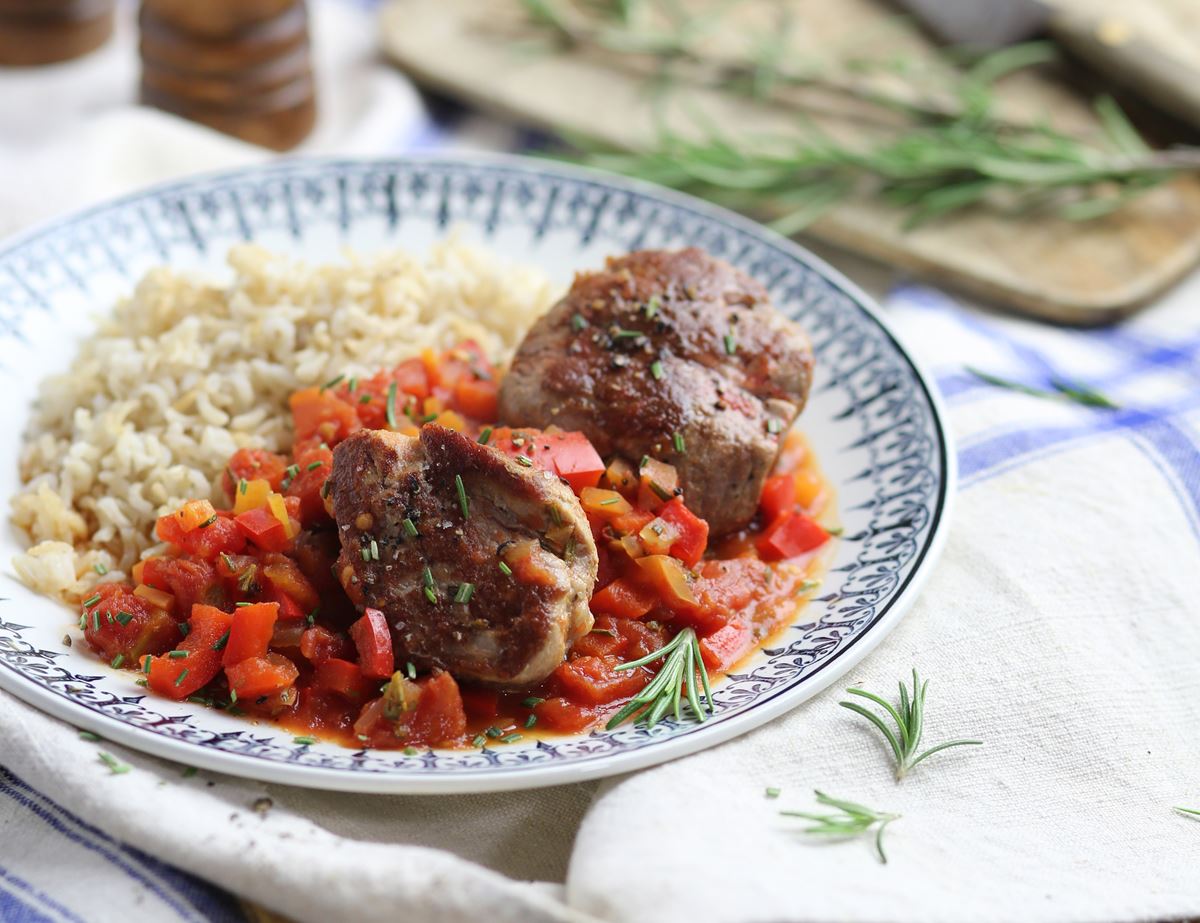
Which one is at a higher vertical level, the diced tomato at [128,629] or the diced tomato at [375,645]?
the diced tomato at [375,645]

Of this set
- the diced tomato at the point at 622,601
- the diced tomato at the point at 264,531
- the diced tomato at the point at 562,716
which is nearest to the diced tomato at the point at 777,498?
the diced tomato at the point at 622,601

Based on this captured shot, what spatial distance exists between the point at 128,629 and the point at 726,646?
7.24 feet

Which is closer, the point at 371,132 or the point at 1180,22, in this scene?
the point at 371,132

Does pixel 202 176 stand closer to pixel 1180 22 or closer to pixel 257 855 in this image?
pixel 257 855

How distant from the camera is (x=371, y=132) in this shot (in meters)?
8.14

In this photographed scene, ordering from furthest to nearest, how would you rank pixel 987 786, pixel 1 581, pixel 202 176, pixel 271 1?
pixel 271 1 < pixel 202 176 < pixel 1 581 < pixel 987 786

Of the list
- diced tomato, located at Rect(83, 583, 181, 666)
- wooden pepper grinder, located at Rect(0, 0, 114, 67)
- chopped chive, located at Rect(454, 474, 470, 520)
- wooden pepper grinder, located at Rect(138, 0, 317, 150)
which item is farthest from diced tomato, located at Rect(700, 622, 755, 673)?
wooden pepper grinder, located at Rect(0, 0, 114, 67)

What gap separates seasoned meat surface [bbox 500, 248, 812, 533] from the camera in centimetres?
481

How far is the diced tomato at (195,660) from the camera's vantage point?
13.5 feet

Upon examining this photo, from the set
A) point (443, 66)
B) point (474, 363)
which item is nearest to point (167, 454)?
point (474, 363)

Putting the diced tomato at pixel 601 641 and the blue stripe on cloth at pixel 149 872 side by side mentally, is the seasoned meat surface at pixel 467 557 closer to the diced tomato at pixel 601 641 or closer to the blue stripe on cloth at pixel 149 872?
the diced tomato at pixel 601 641

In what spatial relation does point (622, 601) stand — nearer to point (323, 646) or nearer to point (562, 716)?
point (562, 716)

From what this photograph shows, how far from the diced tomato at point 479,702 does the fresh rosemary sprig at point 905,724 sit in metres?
1.23

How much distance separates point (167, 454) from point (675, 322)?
7.36 ft
